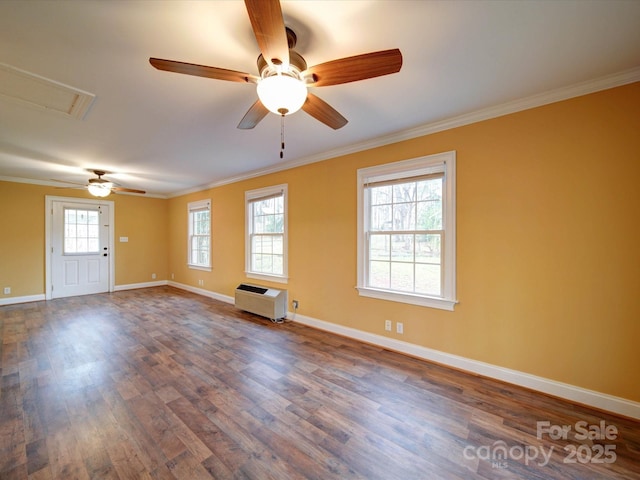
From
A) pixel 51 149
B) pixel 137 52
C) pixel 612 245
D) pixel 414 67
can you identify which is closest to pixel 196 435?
pixel 137 52

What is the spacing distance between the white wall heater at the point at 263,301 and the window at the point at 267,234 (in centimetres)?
23

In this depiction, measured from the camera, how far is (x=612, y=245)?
1.92 meters

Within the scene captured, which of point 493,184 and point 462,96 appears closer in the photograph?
point 462,96

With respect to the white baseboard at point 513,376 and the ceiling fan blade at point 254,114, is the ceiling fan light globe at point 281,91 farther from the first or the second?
the white baseboard at point 513,376

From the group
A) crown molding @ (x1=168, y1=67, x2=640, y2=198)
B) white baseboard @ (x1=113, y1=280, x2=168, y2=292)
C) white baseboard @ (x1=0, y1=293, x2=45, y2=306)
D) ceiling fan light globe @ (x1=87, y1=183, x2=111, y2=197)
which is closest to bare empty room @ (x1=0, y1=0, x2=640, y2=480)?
crown molding @ (x1=168, y1=67, x2=640, y2=198)

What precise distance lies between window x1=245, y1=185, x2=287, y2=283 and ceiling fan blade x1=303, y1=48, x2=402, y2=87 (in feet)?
9.05

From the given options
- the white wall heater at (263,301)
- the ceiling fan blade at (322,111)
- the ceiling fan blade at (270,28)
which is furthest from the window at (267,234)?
the ceiling fan blade at (270,28)

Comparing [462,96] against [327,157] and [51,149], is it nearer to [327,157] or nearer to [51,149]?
[327,157]

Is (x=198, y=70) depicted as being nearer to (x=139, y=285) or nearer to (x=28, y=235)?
(x=28, y=235)

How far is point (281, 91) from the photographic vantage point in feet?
4.58

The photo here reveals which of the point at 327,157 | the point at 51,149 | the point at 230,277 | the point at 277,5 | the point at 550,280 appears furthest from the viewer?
the point at 230,277

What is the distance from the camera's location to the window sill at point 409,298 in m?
2.61

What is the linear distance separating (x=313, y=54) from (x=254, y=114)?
56 centimetres

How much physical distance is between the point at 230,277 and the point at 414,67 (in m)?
4.66
